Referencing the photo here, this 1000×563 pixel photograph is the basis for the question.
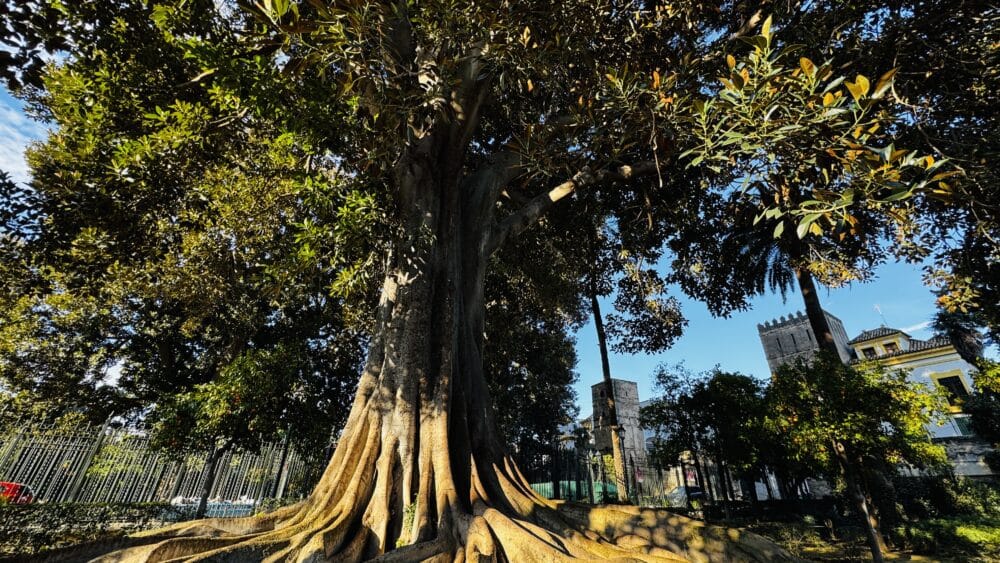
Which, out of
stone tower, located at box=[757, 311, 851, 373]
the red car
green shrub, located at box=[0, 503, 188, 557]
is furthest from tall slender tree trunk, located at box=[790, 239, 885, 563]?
stone tower, located at box=[757, 311, 851, 373]

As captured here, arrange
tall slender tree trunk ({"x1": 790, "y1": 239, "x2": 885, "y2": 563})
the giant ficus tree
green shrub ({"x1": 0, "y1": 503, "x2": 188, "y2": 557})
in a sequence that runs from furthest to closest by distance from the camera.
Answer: tall slender tree trunk ({"x1": 790, "y1": 239, "x2": 885, "y2": 563}) → green shrub ({"x1": 0, "y1": 503, "x2": 188, "y2": 557}) → the giant ficus tree

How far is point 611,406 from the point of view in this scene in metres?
14.5

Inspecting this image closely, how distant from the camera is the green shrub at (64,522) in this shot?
7.11 m

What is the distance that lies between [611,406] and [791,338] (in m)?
33.9

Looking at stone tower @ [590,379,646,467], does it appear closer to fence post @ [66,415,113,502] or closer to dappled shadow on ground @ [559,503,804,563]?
dappled shadow on ground @ [559,503,804,563]

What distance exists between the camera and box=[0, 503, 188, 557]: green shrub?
7.11 m

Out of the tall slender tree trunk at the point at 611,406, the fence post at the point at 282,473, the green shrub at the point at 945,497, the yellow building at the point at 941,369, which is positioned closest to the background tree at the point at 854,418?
the tall slender tree trunk at the point at 611,406

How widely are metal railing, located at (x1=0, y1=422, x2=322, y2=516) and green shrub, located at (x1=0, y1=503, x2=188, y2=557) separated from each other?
7.84ft

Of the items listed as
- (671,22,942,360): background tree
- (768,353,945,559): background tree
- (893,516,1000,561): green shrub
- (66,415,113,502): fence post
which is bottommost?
(893,516,1000,561): green shrub

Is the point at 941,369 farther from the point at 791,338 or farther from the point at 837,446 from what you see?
the point at 837,446

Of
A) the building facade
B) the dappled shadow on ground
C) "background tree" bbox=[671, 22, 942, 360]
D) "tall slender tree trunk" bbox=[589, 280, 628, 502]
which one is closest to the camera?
"background tree" bbox=[671, 22, 942, 360]

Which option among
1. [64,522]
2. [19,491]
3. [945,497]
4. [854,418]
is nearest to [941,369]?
[945,497]

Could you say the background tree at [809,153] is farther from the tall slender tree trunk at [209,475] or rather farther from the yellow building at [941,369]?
the yellow building at [941,369]

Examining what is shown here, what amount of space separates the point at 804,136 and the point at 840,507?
1839 centimetres
